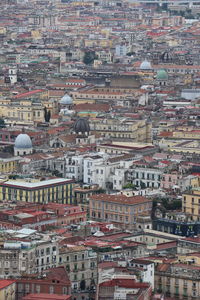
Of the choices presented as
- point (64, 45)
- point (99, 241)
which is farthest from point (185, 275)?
point (64, 45)

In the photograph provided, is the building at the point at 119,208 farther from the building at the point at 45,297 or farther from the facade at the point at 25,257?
the building at the point at 45,297

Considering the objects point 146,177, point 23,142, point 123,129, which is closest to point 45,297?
point 146,177

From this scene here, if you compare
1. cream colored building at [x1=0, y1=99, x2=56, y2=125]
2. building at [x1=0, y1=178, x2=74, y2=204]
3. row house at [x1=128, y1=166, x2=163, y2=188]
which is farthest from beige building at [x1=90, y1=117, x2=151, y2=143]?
building at [x1=0, y1=178, x2=74, y2=204]

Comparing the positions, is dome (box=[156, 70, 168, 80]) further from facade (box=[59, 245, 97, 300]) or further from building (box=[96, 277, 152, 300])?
building (box=[96, 277, 152, 300])

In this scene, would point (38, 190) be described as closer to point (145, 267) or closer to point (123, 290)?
point (145, 267)

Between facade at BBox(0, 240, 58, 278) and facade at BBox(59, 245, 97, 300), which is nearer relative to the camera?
facade at BBox(0, 240, 58, 278)
